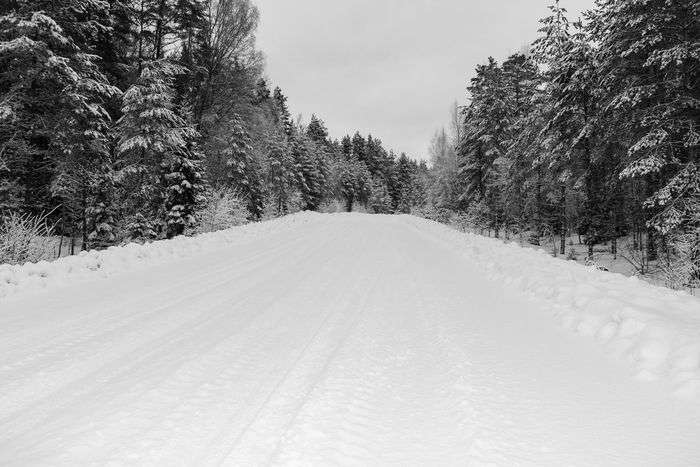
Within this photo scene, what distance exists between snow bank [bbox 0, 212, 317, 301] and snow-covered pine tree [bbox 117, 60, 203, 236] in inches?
222

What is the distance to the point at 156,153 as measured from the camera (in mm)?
16359

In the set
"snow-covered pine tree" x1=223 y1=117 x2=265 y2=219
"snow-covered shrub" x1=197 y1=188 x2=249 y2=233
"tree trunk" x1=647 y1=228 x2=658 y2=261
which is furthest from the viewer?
"snow-covered pine tree" x1=223 y1=117 x2=265 y2=219

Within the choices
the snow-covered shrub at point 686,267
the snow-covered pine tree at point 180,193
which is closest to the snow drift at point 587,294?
the snow-covered shrub at point 686,267

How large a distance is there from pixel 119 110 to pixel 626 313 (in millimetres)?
19289

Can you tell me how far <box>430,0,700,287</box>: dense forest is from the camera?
465 inches

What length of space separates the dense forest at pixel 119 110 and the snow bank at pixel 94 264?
3.24m

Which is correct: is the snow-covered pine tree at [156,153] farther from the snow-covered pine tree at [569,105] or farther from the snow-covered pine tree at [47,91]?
the snow-covered pine tree at [569,105]

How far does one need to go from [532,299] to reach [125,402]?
5.94 meters

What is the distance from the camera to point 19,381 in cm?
342

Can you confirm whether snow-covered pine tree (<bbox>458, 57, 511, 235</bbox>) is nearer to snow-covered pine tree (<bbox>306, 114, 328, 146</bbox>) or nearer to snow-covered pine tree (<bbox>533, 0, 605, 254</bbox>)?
snow-covered pine tree (<bbox>533, 0, 605, 254</bbox>)

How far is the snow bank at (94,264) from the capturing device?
663cm

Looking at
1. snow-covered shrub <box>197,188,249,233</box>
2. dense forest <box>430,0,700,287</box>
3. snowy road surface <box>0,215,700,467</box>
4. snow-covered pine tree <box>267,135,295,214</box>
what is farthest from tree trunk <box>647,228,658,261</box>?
snow-covered pine tree <box>267,135,295,214</box>

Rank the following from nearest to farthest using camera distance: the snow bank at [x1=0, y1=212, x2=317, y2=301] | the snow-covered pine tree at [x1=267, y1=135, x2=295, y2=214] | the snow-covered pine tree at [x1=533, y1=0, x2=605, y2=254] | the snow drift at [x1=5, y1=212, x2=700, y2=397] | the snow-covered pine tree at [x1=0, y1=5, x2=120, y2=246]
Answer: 1. the snow drift at [x1=5, y1=212, x2=700, y2=397]
2. the snow bank at [x1=0, y1=212, x2=317, y2=301]
3. the snow-covered pine tree at [x1=0, y1=5, x2=120, y2=246]
4. the snow-covered pine tree at [x1=533, y1=0, x2=605, y2=254]
5. the snow-covered pine tree at [x1=267, y1=135, x2=295, y2=214]

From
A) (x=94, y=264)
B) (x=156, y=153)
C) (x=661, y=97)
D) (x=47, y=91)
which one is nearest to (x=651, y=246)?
(x=661, y=97)
